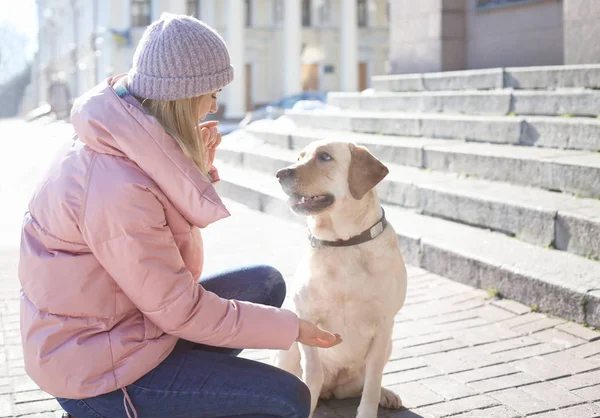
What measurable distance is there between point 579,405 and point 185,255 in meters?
2.12

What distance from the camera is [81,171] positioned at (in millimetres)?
2779

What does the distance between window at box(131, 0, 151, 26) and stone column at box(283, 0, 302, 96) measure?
8058 mm

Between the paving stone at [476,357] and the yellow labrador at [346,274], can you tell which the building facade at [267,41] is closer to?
the paving stone at [476,357]

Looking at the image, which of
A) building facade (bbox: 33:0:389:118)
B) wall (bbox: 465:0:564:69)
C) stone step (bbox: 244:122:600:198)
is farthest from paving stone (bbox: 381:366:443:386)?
building facade (bbox: 33:0:389:118)

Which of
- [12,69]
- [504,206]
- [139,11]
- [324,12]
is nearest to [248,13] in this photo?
[324,12]

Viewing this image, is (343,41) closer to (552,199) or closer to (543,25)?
(543,25)

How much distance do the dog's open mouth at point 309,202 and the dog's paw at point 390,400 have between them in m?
0.98

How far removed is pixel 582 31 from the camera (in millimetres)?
8688

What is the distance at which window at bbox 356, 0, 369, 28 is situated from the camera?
170ft

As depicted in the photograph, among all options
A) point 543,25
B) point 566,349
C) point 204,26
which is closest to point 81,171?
point 204,26

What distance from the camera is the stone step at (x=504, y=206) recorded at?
583 centimetres

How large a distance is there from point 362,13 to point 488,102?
44629 millimetres

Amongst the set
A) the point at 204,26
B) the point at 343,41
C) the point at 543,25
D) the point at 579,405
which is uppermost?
the point at 343,41

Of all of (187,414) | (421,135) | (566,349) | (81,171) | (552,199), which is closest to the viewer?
(81,171)
